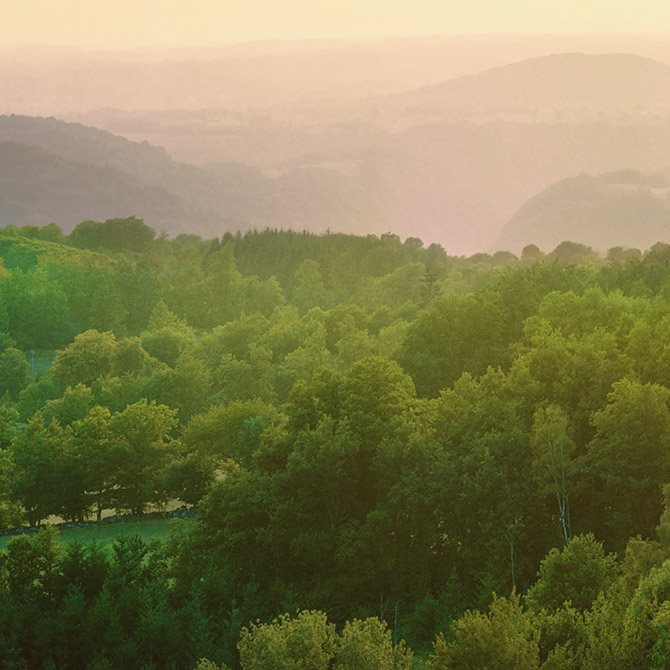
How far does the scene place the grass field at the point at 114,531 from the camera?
59.9 m

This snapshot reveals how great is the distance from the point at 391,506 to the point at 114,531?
72.1 ft

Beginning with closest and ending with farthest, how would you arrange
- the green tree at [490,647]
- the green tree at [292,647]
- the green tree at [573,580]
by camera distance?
the green tree at [490,647] → the green tree at [292,647] → the green tree at [573,580]

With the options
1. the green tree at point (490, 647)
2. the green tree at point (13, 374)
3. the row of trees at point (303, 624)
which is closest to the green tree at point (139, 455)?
the row of trees at point (303, 624)

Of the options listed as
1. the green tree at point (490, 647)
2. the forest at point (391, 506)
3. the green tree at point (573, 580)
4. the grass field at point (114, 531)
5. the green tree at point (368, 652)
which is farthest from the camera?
the grass field at point (114, 531)

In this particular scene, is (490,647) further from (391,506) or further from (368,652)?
(391,506)

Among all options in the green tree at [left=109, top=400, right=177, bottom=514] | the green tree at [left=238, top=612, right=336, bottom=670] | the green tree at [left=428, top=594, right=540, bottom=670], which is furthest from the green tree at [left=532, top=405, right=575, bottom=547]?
the green tree at [left=109, top=400, right=177, bottom=514]

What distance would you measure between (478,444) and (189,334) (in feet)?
237

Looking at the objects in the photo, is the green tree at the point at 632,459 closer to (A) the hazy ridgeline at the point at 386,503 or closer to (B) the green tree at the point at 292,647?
(A) the hazy ridgeline at the point at 386,503

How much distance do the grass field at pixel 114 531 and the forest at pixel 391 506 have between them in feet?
4.83

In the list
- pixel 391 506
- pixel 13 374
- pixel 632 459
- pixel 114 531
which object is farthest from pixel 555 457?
pixel 13 374

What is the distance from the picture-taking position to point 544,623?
94.3 ft

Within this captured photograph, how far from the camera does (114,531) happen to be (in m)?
61.8

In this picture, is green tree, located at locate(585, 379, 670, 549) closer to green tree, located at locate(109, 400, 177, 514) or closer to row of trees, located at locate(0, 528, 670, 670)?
row of trees, located at locate(0, 528, 670, 670)

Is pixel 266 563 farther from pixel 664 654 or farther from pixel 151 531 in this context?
pixel 664 654
